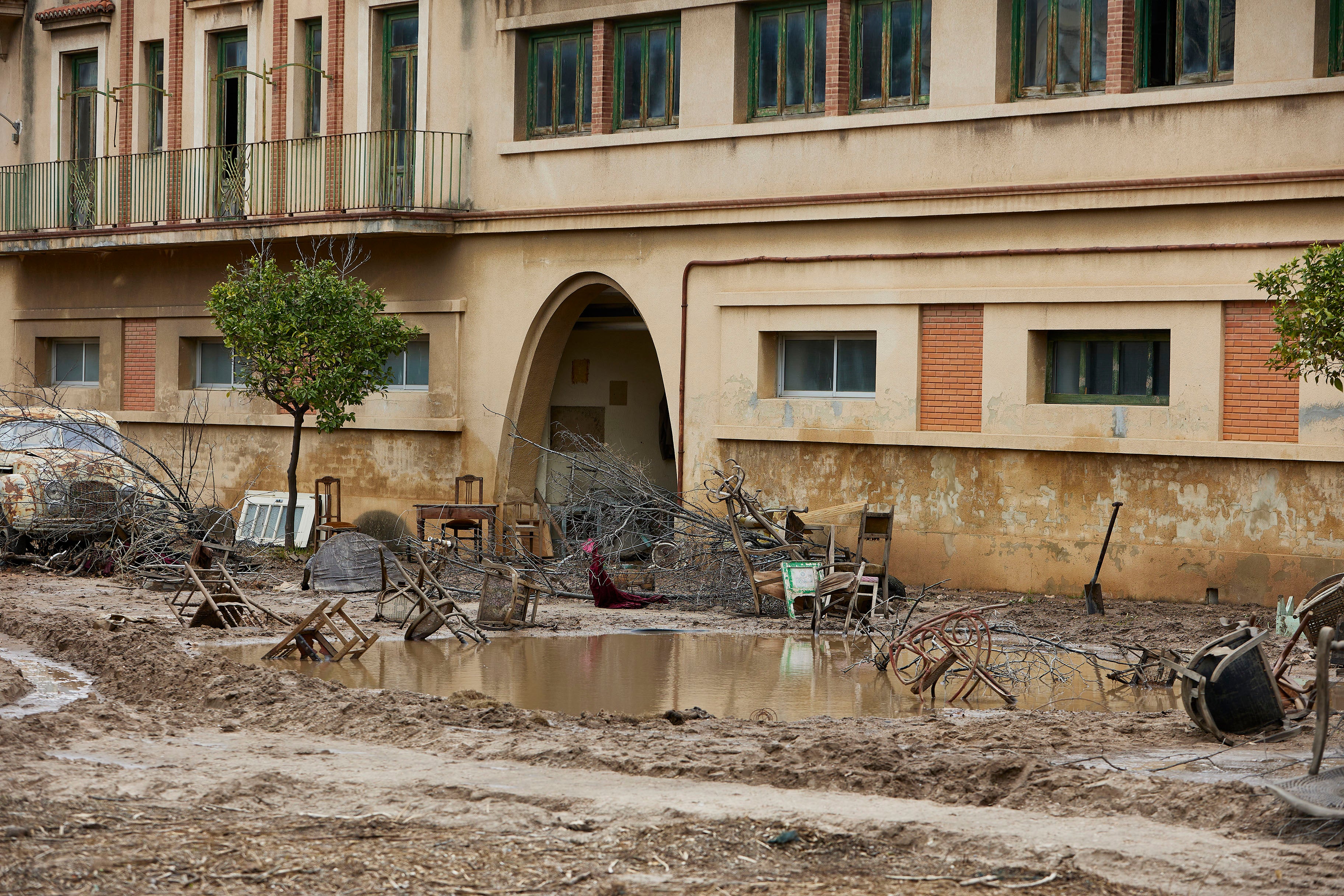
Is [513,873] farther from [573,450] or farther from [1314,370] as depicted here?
[573,450]

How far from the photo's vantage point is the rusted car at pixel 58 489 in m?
18.0

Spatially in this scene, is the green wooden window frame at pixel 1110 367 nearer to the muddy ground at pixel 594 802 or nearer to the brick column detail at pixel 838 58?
the brick column detail at pixel 838 58

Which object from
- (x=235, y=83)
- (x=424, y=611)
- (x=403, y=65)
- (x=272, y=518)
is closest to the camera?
(x=424, y=611)

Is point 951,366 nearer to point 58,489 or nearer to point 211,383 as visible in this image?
point 58,489

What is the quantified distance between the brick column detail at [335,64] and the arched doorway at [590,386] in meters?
4.35

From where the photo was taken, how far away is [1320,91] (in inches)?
607

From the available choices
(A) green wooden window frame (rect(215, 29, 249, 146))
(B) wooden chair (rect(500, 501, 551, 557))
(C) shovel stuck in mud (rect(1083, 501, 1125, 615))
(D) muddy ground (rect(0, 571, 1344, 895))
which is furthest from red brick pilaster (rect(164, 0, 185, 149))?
(C) shovel stuck in mud (rect(1083, 501, 1125, 615))

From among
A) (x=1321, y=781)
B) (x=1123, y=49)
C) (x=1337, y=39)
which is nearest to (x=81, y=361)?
(x=1123, y=49)

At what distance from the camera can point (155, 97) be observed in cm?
2516

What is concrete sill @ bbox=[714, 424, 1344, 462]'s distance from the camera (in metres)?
15.7

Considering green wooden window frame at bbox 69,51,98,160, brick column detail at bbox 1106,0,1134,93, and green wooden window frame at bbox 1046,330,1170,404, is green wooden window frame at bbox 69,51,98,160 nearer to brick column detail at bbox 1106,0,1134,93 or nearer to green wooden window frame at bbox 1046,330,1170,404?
green wooden window frame at bbox 1046,330,1170,404

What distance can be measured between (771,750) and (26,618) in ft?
25.9

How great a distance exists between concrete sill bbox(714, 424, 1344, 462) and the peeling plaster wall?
0.13 metres

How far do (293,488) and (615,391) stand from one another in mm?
5346
